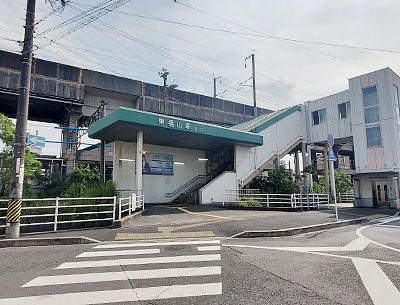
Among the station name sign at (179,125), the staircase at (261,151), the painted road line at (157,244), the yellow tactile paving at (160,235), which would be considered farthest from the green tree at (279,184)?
the painted road line at (157,244)

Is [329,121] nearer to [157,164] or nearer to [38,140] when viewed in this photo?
[157,164]

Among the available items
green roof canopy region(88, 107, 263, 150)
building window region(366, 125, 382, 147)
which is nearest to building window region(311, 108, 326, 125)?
building window region(366, 125, 382, 147)

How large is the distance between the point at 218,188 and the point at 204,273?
54.2 ft

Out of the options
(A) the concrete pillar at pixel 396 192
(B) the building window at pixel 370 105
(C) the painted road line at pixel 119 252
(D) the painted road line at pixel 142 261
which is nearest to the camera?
(D) the painted road line at pixel 142 261

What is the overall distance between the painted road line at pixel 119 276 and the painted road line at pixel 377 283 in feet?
8.63

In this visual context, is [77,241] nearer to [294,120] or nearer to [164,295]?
[164,295]

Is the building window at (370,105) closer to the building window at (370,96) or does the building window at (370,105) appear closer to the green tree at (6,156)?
the building window at (370,96)

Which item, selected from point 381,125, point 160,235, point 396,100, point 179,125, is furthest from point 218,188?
point 396,100

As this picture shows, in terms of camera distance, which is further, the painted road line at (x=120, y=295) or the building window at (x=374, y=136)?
the building window at (x=374, y=136)

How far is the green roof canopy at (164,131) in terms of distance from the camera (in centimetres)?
1600

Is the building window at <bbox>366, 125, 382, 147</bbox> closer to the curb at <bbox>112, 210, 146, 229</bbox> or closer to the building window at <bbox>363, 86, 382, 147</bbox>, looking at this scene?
the building window at <bbox>363, 86, 382, 147</bbox>

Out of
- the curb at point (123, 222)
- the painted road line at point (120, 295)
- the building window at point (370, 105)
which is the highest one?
the building window at point (370, 105)

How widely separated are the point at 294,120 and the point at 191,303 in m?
28.2

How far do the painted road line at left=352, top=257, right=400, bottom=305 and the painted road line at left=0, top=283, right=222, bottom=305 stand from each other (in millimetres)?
2465
